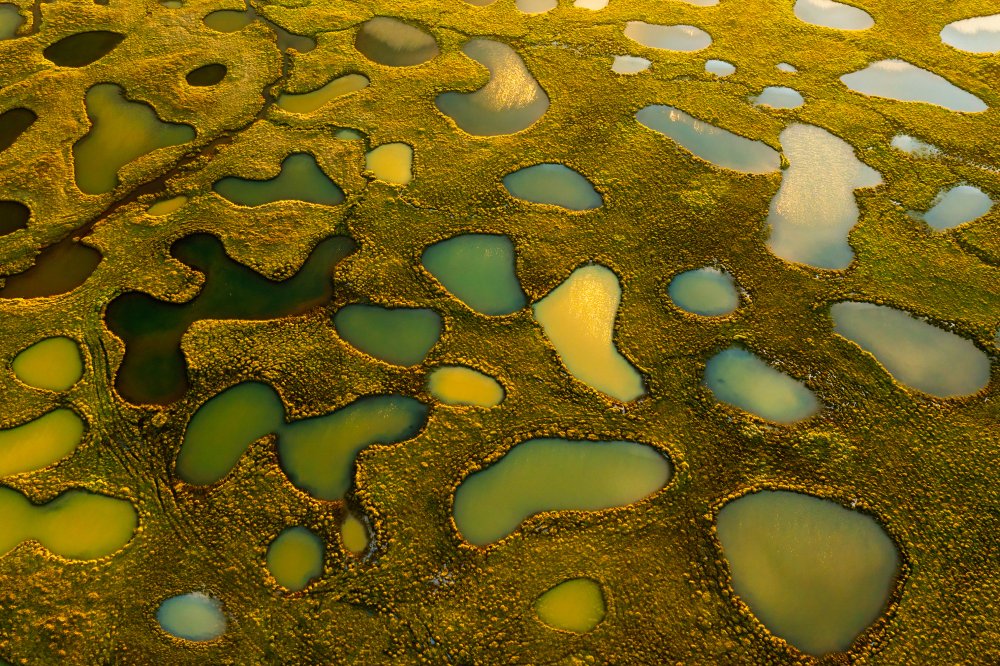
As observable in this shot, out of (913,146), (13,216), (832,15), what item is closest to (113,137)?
(13,216)

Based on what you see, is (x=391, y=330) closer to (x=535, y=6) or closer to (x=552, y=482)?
(x=552, y=482)

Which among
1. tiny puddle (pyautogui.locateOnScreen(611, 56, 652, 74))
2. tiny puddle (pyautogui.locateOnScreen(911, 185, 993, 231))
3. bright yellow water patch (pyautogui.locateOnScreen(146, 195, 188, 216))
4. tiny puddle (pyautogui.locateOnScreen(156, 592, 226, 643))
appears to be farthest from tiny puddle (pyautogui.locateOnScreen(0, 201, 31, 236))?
tiny puddle (pyautogui.locateOnScreen(911, 185, 993, 231))

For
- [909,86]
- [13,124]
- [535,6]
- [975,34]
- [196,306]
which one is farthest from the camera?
[535,6]

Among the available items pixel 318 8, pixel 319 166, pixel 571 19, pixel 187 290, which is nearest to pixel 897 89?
pixel 571 19

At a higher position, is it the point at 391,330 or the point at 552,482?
the point at 391,330

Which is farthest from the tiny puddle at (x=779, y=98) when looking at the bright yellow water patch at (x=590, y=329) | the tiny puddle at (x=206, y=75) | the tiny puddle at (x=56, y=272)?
the tiny puddle at (x=56, y=272)

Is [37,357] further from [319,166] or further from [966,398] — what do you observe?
[966,398]

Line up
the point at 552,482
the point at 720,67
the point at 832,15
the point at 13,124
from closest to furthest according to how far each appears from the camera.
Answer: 1. the point at 552,482
2. the point at 13,124
3. the point at 720,67
4. the point at 832,15

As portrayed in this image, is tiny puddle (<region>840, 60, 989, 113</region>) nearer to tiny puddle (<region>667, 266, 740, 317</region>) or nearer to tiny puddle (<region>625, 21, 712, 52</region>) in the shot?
tiny puddle (<region>625, 21, 712, 52</region>)
